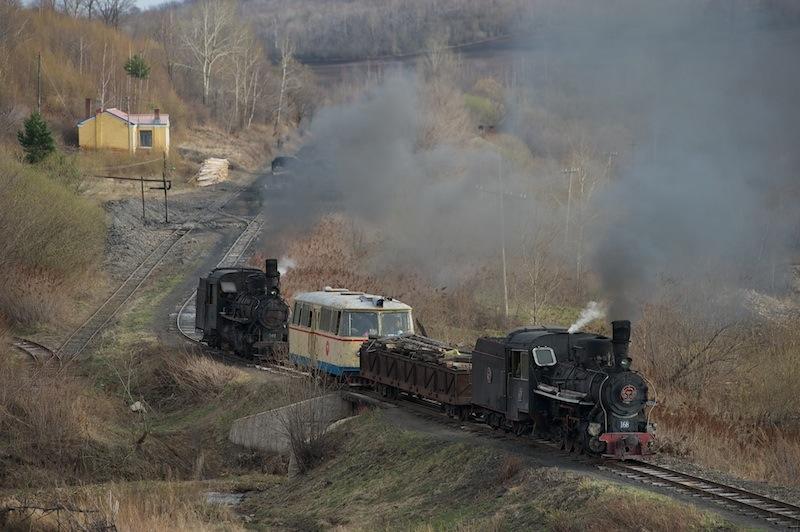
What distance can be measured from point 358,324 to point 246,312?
8.92 metres

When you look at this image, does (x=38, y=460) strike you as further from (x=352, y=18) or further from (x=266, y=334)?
(x=352, y=18)

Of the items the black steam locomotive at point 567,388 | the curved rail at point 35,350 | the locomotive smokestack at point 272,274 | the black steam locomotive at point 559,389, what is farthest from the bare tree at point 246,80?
the black steam locomotive at point 567,388

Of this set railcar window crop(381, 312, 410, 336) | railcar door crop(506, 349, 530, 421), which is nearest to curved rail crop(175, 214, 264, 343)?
railcar window crop(381, 312, 410, 336)

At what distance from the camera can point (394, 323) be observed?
3984 cm

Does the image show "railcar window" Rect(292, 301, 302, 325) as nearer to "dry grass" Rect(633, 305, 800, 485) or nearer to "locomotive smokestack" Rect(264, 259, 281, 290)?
"locomotive smokestack" Rect(264, 259, 281, 290)

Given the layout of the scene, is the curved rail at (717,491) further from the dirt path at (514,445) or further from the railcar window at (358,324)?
the railcar window at (358,324)

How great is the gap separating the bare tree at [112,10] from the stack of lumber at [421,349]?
139m

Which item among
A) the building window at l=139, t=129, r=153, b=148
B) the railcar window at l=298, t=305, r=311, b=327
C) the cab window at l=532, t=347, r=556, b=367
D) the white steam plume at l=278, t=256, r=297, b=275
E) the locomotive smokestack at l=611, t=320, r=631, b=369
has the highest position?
the building window at l=139, t=129, r=153, b=148

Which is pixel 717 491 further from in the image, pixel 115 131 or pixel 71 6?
pixel 71 6

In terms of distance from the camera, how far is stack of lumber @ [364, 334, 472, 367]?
3444 centimetres

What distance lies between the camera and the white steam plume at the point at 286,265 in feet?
191

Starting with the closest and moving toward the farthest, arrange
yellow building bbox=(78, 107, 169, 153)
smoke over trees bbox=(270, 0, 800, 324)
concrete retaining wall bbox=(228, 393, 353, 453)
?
smoke over trees bbox=(270, 0, 800, 324) < concrete retaining wall bbox=(228, 393, 353, 453) < yellow building bbox=(78, 107, 169, 153)

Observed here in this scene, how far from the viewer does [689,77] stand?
27.6 meters

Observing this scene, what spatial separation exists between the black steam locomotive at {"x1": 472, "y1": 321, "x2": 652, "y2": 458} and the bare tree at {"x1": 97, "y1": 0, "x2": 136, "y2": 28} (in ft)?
484
